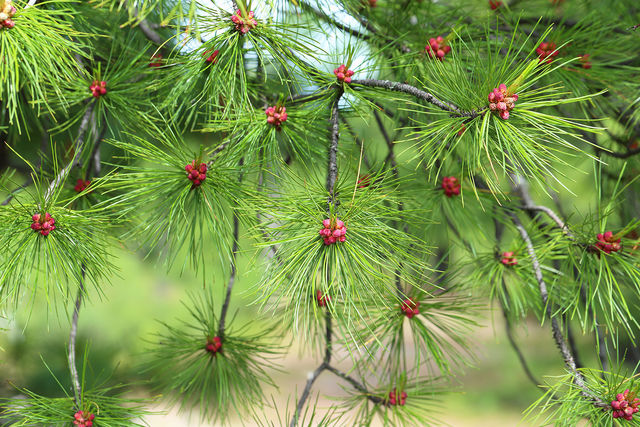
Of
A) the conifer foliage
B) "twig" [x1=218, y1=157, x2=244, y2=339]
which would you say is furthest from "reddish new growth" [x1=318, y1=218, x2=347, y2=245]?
"twig" [x1=218, y1=157, x2=244, y2=339]

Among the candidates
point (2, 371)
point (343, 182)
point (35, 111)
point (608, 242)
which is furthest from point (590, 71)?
point (2, 371)

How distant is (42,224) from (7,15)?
19 cm

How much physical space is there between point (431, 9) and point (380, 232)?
517 mm

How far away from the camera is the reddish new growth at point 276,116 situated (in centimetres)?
54

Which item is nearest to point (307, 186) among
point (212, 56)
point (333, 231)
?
point (333, 231)

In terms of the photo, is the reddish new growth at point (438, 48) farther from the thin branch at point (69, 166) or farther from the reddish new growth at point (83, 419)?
the reddish new growth at point (83, 419)

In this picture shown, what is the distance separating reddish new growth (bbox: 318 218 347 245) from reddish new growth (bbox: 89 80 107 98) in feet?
1.17

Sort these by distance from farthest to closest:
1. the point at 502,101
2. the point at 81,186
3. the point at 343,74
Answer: the point at 81,186 < the point at 343,74 < the point at 502,101

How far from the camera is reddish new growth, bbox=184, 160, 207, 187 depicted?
0.51m

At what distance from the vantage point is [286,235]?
478mm

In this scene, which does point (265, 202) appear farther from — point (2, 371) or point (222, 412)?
point (2, 371)

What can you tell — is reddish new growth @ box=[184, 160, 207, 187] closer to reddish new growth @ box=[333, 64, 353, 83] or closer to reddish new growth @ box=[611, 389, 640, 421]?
reddish new growth @ box=[333, 64, 353, 83]

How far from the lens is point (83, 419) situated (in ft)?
1.75

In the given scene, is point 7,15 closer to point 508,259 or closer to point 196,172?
point 196,172
